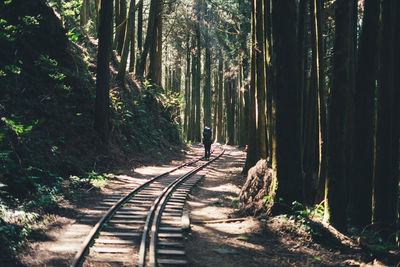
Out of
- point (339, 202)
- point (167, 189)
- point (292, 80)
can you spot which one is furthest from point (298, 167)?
point (167, 189)

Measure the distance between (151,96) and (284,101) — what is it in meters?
17.9

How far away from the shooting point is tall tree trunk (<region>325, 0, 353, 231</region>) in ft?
19.8

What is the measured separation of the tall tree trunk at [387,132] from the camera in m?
6.08

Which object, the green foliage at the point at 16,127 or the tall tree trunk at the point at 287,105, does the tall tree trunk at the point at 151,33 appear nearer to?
the green foliage at the point at 16,127

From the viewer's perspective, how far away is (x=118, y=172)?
13109 millimetres

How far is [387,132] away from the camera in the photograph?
20.4 feet

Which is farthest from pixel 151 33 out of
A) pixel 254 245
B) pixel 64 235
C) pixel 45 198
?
pixel 254 245

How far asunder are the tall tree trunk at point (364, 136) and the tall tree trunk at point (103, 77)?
33.4 ft

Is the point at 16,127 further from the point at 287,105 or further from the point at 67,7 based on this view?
the point at 67,7

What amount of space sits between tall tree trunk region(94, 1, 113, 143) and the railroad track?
4793 millimetres

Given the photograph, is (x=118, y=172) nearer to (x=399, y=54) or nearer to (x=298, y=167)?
(x=298, y=167)

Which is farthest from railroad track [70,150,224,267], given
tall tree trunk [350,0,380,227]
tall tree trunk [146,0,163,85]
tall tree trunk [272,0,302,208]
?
tall tree trunk [146,0,163,85]

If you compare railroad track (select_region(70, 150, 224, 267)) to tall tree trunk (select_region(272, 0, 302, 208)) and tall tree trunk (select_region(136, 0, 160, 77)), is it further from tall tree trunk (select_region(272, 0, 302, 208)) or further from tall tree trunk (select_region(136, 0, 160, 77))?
tall tree trunk (select_region(136, 0, 160, 77))

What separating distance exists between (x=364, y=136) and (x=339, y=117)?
4.89ft
